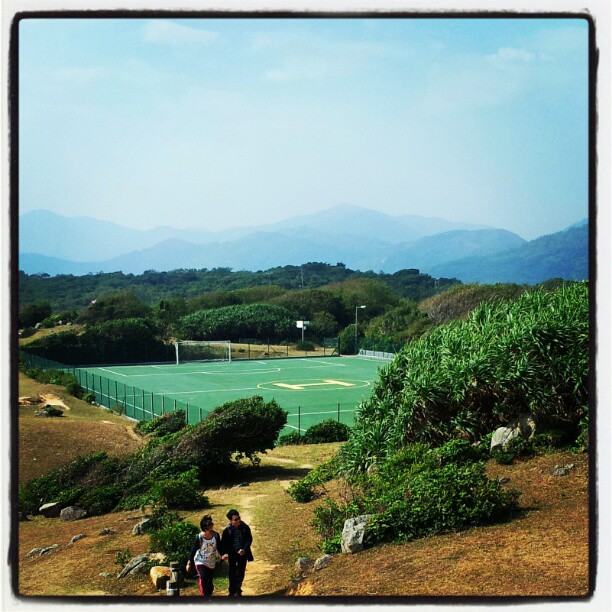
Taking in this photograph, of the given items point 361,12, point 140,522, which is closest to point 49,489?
point 140,522

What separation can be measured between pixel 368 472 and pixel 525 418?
6.84ft

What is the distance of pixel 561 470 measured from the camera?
9328mm

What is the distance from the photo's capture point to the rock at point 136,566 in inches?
355

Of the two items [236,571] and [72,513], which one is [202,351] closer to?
[72,513]

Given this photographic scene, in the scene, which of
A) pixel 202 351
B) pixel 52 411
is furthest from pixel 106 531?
pixel 202 351

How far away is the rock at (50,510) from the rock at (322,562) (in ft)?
20.1

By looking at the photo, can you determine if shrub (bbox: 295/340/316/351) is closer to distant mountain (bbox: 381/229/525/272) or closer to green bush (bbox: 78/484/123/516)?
distant mountain (bbox: 381/229/525/272)

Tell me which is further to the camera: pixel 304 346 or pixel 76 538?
pixel 304 346

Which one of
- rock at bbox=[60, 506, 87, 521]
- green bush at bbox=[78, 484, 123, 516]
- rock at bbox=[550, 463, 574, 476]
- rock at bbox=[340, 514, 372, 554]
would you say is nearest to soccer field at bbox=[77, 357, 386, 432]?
green bush at bbox=[78, 484, 123, 516]

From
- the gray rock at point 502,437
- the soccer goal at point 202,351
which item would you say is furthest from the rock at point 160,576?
the soccer goal at point 202,351

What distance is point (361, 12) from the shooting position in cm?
639

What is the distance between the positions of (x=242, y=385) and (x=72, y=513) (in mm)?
29960

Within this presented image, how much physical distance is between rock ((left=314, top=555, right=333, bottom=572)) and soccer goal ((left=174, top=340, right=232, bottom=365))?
163 ft

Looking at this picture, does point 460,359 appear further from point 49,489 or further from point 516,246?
point 516,246
